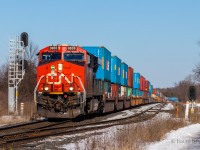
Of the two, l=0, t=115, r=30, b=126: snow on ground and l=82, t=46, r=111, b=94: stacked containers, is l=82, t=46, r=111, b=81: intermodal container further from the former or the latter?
l=0, t=115, r=30, b=126: snow on ground

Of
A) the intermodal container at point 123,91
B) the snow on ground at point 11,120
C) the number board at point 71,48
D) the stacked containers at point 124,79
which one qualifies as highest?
the number board at point 71,48

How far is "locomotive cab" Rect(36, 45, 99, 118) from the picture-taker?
20.4m

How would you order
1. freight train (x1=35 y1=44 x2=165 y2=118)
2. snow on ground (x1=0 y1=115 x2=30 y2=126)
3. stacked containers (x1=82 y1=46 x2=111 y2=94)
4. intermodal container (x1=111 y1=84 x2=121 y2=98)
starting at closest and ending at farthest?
freight train (x1=35 y1=44 x2=165 y2=118), snow on ground (x1=0 y1=115 x2=30 y2=126), stacked containers (x1=82 y1=46 x2=111 y2=94), intermodal container (x1=111 y1=84 x2=121 y2=98)

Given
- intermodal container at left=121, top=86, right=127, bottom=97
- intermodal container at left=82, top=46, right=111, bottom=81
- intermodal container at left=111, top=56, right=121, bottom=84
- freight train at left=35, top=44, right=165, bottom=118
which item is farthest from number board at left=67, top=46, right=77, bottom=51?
intermodal container at left=121, top=86, right=127, bottom=97

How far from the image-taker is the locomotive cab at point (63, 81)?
20.4 m

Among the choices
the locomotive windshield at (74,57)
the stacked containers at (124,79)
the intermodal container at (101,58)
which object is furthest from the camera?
the stacked containers at (124,79)

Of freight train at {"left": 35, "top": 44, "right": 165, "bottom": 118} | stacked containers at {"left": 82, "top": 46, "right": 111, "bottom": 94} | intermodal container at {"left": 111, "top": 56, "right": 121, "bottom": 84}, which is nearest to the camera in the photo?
freight train at {"left": 35, "top": 44, "right": 165, "bottom": 118}

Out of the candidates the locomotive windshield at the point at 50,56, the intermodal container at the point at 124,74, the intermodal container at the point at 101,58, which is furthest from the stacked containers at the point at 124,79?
the locomotive windshield at the point at 50,56

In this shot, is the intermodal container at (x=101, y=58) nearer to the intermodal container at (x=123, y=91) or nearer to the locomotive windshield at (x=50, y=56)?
the locomotive windshield at (x=50, y=56)

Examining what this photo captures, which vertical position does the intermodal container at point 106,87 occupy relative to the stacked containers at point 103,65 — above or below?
below

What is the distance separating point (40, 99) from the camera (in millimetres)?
20453

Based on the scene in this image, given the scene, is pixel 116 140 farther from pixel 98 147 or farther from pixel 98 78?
pixel 98 78

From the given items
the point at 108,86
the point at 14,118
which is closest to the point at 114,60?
the point at 108,86

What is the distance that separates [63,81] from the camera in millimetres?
20922
